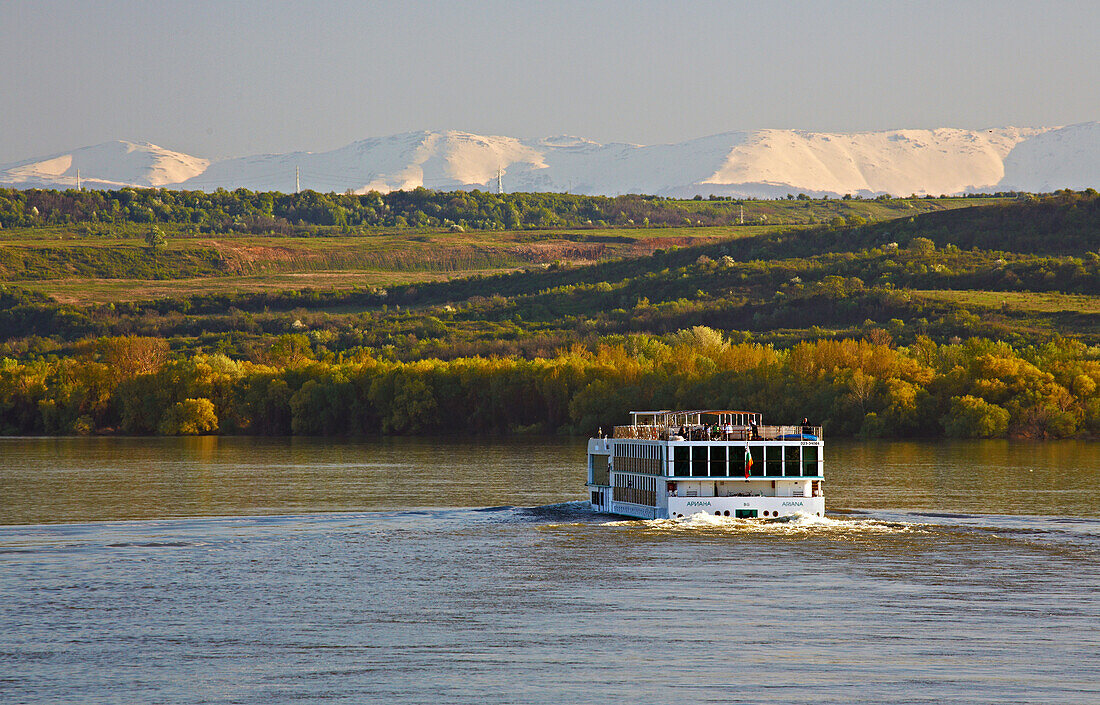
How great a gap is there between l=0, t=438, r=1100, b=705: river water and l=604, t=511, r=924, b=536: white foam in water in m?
0.19

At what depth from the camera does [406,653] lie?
95.7 feet

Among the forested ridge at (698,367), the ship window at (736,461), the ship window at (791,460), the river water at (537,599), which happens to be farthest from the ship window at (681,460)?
the forested ridge at (698,367)

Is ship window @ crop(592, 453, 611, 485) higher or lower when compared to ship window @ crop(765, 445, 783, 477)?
lower

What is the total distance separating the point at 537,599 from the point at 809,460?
17.4 metres

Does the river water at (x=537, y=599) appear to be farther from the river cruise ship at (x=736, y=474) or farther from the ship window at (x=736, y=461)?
the ship window at (x=736, y=461)

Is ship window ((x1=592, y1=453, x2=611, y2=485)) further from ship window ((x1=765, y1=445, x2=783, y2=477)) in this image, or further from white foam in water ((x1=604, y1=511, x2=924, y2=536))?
ship window ((x1=765, y1=445, x2=783, y2=477))

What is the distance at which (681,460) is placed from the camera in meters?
49.8

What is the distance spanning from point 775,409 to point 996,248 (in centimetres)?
9576

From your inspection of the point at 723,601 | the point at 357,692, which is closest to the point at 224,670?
the point at 357,692

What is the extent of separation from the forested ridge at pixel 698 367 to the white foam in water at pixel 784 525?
6156 centimetres

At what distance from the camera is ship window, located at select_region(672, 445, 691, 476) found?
162 ft

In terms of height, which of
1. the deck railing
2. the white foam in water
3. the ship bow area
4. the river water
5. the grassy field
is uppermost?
the grassy field

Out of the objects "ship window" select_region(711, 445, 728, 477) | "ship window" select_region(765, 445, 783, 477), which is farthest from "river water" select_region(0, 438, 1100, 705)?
"ship window" select_region(765, 445, 783, 477)

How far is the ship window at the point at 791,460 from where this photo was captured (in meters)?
49.7
